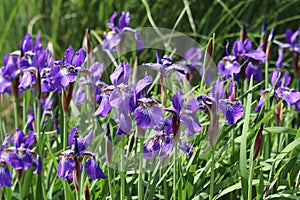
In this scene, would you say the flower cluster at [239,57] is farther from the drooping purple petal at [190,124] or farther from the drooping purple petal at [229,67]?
the drooping purple petal at [190,124]

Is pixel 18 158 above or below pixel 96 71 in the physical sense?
below

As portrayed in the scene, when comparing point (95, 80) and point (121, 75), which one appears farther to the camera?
point (95, 80)

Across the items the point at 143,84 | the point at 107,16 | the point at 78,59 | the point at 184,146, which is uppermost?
the point at 107,16

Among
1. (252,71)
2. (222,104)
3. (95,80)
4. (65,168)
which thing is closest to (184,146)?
(222,104)

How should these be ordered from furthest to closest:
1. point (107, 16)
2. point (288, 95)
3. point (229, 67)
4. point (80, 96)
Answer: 1. point (107, 16)
2. point (80, 96)
3. point (229, 67)
4. point (288, 95)

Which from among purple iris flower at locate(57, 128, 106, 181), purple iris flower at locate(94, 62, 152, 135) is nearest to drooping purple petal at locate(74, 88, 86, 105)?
purple iris flower at locate(57, 128, 106, 181)

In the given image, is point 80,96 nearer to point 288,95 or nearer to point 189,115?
point 189,115

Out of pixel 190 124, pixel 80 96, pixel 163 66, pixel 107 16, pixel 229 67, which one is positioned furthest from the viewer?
pixel 107 16

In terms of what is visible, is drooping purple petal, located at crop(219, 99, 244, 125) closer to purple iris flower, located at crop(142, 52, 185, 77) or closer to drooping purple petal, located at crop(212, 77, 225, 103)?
drooping purple petal, located at crop(212, 77, 225, 103)
